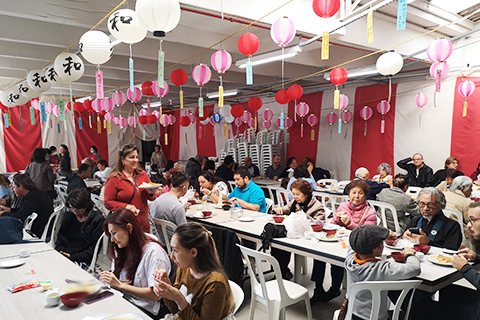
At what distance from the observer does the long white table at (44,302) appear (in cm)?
165

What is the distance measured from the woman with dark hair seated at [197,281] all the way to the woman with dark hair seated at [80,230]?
1636mm

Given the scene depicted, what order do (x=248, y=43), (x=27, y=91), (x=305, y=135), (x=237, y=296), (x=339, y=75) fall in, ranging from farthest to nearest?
(x=305, y=135) < (x=27, y=91) < (x=339, y=75) < (x=248, y=43) < (x=237, y=296)

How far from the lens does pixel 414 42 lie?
611 centimetres

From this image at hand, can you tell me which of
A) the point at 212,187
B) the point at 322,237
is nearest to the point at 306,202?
the point at 322,237

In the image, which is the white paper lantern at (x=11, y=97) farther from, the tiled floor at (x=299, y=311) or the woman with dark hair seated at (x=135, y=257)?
the tiled floor at (x=299, y=311)

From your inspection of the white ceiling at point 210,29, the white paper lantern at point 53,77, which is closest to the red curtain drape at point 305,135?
the white ceiling at point 210,29

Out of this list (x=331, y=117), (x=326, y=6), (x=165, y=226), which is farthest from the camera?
(x=331, y=117)

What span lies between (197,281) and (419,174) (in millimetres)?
6284

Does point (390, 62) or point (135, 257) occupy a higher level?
point (390, 62)

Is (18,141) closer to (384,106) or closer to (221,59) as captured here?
(221,59)

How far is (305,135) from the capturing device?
9.80m

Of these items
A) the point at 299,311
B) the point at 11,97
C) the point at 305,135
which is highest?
the point at 11,97

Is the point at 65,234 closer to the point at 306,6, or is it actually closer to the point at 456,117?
the point at 306,6

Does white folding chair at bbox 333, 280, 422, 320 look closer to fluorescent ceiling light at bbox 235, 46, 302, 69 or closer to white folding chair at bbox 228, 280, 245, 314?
white folding chair at bbox 228, 280, 245, 314
